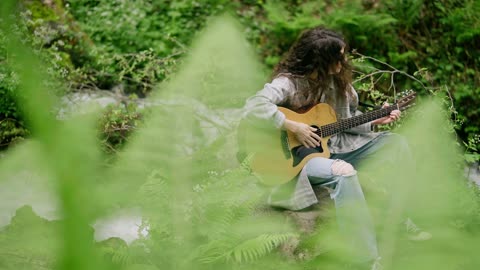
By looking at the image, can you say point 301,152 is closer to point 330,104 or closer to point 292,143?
point 292,143

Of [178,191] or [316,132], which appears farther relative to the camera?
[316,132]

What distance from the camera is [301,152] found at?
290 cm

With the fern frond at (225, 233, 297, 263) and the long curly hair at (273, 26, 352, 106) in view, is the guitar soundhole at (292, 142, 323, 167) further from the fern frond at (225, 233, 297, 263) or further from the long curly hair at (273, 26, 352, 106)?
the fern frond at (225, 233, 297, 263)

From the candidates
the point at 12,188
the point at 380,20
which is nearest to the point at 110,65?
the point at 380,20

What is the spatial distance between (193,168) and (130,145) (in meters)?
0.13

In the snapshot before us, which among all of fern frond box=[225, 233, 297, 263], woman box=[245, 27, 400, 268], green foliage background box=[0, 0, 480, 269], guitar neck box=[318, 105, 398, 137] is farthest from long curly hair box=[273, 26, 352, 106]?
fern frond box=[225, 233, 297, 263]

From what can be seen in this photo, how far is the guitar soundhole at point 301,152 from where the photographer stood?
287 cm

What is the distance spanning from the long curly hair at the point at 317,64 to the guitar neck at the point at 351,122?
0.47ft

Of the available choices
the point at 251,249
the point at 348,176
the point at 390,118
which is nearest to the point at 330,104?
the point at 390,118

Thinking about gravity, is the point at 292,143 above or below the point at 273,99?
below

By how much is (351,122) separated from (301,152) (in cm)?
32

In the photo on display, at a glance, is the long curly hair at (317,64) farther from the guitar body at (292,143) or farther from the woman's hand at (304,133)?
the woman's hand at (304,133)

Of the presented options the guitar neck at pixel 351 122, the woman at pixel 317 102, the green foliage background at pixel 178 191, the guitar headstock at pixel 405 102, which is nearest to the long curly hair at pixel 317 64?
the woman at pixel 317 102

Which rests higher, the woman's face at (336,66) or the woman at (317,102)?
the woman's face at (336,66)
